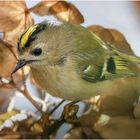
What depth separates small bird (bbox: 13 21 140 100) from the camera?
0.96m

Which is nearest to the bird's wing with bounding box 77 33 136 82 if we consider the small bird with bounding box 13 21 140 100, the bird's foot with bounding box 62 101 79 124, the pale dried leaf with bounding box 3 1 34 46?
the small bird with bounding box 13 21 140 100

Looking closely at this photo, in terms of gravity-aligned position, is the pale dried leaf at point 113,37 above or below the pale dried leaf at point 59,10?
below

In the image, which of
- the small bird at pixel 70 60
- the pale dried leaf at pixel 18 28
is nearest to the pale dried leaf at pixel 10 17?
the pale dried leaf at pixel 18 28

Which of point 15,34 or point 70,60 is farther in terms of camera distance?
point 15,34

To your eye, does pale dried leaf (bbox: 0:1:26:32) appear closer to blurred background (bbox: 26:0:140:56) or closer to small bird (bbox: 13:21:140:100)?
blurred background (bbox: 26:0:140:56)

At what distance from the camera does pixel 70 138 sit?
103 centimetres

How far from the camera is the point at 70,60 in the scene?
3.35ft

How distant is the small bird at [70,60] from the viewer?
96 cm

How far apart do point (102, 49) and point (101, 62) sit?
0.12 feet

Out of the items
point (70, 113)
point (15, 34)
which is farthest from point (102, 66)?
point (15, 34)

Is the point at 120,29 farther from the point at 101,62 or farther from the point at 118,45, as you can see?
the point at 101,62

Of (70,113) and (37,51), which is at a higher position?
(37,51)

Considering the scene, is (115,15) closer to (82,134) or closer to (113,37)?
(113,37)

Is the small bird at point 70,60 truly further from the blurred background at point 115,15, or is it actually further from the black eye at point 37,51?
the blurred background at point 115,15
